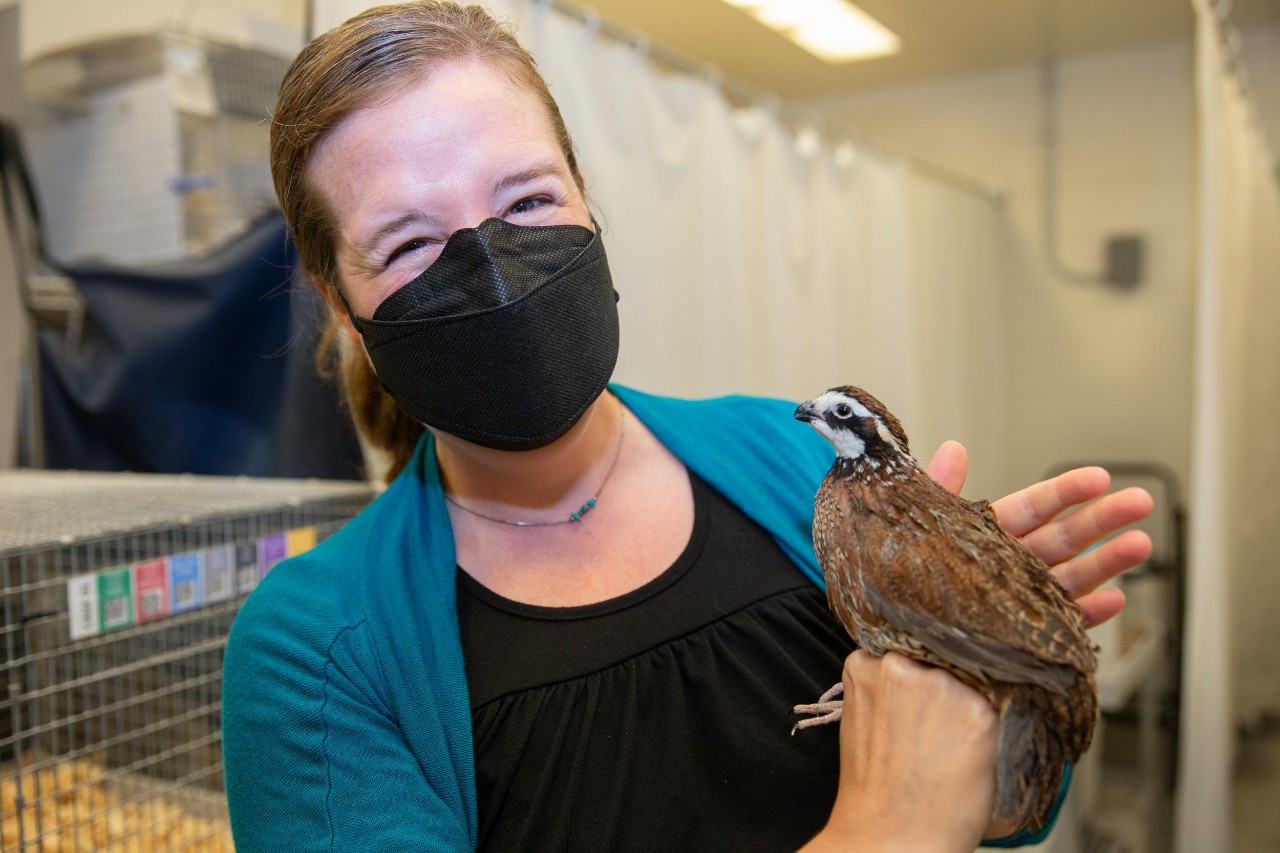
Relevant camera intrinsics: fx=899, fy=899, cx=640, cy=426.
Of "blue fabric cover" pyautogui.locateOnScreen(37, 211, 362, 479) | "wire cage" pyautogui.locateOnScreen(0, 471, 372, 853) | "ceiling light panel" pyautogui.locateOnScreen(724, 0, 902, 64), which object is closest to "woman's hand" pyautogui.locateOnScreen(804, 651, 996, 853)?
"wire cage" pyautogui.locateOnScreen(0, 471, 372, 853)

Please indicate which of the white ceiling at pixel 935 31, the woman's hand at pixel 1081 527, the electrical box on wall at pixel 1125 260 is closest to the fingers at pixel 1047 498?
the woman's hand at pixel 1081 527

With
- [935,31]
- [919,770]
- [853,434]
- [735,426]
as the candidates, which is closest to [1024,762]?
[919,770]

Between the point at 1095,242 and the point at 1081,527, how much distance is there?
3.87 m

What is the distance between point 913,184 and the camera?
3.36 meters

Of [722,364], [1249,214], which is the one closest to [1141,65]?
[1249,214]

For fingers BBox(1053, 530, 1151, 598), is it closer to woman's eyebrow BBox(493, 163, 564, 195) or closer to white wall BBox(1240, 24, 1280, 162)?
woman's eyebrow BBox(493, 163, 564, 195)

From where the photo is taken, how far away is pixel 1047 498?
90cm

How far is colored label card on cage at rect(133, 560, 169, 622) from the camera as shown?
132 cm

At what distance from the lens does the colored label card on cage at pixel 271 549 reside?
1.52 m

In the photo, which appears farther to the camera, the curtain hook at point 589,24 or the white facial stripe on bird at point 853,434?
the curtain hook at point 589,24

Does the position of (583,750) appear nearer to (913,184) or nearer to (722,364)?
(722,364)

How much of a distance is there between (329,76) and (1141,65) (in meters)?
4.33

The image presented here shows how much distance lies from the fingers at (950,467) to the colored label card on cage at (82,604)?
113 cm

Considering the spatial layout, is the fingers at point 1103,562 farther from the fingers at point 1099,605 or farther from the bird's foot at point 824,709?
the bird's foot at point 824,709
